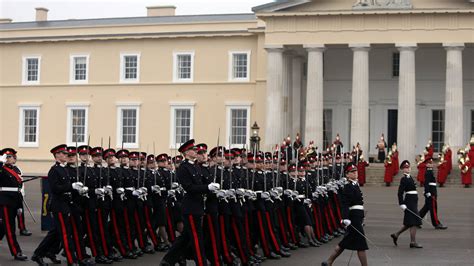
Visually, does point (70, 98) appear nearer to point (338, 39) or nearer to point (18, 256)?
point (338, 39)

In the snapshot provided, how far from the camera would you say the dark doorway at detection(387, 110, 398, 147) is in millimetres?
47438

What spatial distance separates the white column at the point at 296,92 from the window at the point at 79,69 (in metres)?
12.1

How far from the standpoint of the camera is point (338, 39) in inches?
1718

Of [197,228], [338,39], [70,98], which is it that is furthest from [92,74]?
[197,228]

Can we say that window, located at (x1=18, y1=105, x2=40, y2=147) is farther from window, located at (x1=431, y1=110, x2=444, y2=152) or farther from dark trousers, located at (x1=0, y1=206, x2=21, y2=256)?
dark trousers, located at (x1=0, y1=206, x2=21, y2=256)

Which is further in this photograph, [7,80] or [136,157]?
[7,80]

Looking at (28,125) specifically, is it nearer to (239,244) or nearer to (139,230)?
(139,230)

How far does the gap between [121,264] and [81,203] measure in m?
1.24

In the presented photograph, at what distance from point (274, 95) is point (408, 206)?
27044 mm

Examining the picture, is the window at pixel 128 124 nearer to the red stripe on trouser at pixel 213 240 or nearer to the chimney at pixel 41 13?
the chimney at pixel 41 13

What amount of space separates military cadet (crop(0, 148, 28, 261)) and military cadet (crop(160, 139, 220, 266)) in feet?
10.8

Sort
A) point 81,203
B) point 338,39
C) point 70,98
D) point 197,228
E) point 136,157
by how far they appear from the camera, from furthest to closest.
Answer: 1. point 70,98
2. point 338,39
3. point 136,157
4. point 81,203
5. point 197,228

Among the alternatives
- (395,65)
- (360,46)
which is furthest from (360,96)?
(395,65)

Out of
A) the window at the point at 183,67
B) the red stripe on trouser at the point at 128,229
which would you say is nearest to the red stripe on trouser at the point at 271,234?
the red stripe on trouser at the point at 128,229
